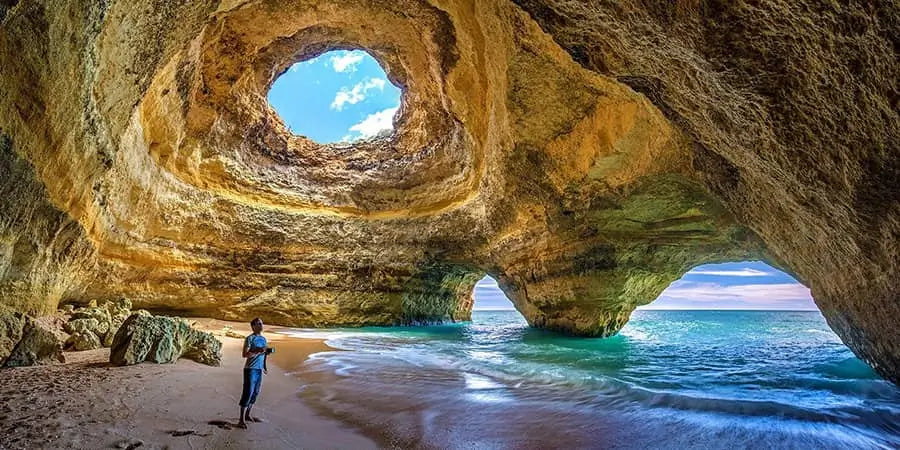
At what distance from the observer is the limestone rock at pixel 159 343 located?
4.77 m

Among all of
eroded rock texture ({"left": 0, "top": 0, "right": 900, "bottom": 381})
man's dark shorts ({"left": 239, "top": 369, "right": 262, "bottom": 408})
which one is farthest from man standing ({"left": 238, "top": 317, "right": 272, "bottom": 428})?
eroded rock texture ({"left": 0, "top": 0, "right": 900, "bottom": 381})

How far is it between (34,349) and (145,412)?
2338 mm

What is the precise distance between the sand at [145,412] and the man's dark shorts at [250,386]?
186 millimetres

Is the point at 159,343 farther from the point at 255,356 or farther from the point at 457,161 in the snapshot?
the point at 457,161

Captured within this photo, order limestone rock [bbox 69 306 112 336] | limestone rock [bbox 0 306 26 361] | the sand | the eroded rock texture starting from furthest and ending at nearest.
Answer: limestone rock [bbox 69 306 112 336]
limestone rock [bbox 0 306 26 361]
the eroded rock texture
the sand

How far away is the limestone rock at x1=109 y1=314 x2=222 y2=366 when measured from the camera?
4770 mm

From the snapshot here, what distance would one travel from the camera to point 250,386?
321 cm

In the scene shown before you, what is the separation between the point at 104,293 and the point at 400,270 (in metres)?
7.74

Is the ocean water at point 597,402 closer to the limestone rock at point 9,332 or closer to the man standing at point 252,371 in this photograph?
the man standing at point 252,371

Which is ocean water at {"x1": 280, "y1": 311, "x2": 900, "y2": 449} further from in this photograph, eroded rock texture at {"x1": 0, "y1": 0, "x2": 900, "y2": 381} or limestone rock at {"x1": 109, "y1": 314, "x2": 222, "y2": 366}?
limestone rock at {"x1": 109, "y1": 314, "x2": 222, "y2": 366}

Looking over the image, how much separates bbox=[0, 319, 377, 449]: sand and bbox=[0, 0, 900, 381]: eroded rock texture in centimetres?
203

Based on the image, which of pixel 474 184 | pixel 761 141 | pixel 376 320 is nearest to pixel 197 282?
pixel 376 320

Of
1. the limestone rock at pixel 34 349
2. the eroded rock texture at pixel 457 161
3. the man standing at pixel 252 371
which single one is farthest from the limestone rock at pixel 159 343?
the man standing at pixel 252 371

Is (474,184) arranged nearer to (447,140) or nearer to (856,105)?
(447,140)
